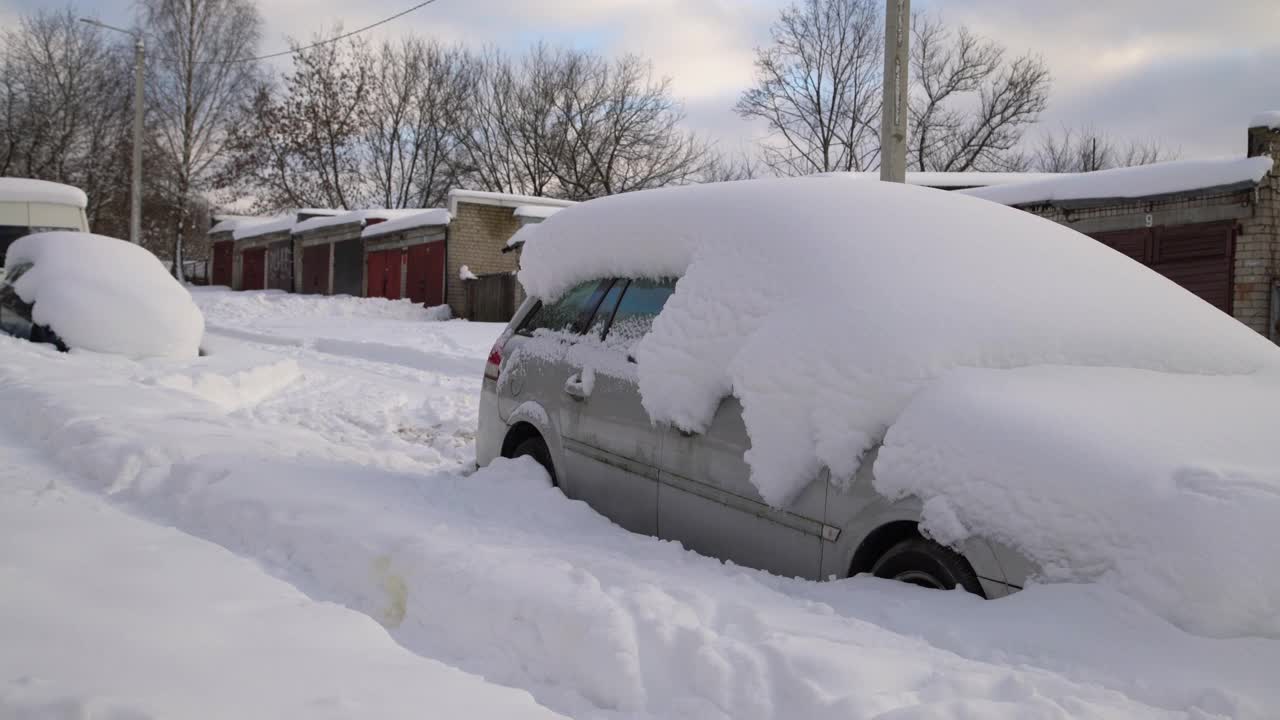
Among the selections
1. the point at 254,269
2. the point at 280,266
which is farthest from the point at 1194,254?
the point at 254,269

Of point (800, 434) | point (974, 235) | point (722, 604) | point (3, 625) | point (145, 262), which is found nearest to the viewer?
point (3, 625)

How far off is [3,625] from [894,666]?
8.40 feet

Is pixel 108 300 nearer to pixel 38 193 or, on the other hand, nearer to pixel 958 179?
pixel 38 193

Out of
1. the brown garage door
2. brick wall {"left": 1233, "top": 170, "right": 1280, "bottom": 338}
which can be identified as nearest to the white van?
the brown garage door

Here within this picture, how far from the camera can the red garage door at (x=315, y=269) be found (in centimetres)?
3419

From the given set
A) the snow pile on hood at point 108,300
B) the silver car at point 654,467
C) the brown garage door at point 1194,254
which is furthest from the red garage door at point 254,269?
the silver car at point 654,467

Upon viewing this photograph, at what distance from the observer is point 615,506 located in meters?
4.33

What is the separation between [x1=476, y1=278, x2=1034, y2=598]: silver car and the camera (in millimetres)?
3059

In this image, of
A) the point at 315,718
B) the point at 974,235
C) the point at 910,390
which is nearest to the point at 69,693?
the point at 315,718

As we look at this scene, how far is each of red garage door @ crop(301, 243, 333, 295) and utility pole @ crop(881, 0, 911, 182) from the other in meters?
27.8

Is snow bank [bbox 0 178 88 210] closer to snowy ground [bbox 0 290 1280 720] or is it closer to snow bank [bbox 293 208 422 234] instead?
snow bank [bbox 293 208 422 234]

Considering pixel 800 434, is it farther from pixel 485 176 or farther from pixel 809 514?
pixel 485 176

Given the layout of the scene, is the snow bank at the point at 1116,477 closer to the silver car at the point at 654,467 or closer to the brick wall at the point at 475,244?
the silver car at the point at 654,467

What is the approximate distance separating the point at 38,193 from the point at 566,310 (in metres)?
16.7
